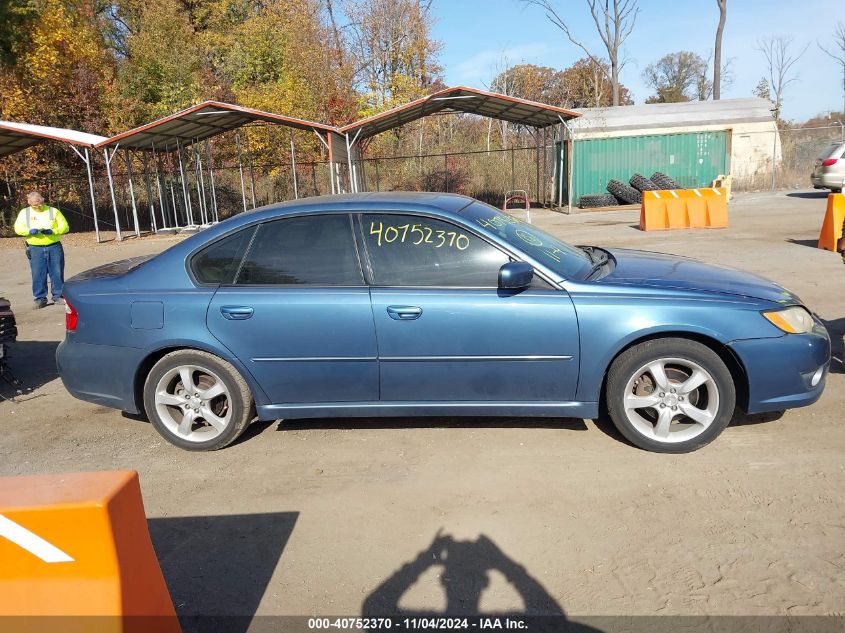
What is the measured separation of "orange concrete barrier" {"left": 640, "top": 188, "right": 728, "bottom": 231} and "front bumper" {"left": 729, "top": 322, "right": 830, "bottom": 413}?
12724mm

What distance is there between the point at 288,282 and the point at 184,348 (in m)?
0.83

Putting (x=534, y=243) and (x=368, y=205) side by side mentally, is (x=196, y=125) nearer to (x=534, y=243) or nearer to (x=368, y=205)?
(x=368, y=205)

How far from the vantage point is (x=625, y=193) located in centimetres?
2391

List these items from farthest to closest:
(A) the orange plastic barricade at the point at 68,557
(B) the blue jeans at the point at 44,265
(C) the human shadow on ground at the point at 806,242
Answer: (C) the human shadow on ground at the point at 806,242 → (B) the blue jeans at the point at 44,265 → (A) the orange plastic barricade at the point at 68,557

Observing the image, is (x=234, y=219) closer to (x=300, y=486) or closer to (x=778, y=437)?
(x=300, y=486)

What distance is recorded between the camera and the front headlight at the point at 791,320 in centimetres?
403

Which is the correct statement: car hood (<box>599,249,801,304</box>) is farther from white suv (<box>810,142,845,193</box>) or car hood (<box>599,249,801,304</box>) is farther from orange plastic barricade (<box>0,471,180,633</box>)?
white suv (<box>810,142,845,193</box>)

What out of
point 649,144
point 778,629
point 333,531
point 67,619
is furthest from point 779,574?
point 649,144

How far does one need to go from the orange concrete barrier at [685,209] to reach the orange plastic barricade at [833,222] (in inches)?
163

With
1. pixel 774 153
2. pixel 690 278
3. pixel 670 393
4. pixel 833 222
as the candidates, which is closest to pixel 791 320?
pixel 690 278

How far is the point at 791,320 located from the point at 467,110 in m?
21.6

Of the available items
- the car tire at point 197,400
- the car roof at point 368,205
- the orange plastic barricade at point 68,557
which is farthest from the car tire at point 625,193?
the orange plastic barricade at point 68,557

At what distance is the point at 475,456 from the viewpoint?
427cm

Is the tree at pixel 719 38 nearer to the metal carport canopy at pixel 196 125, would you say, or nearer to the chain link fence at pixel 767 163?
the chain link fence at pixel 767 163
